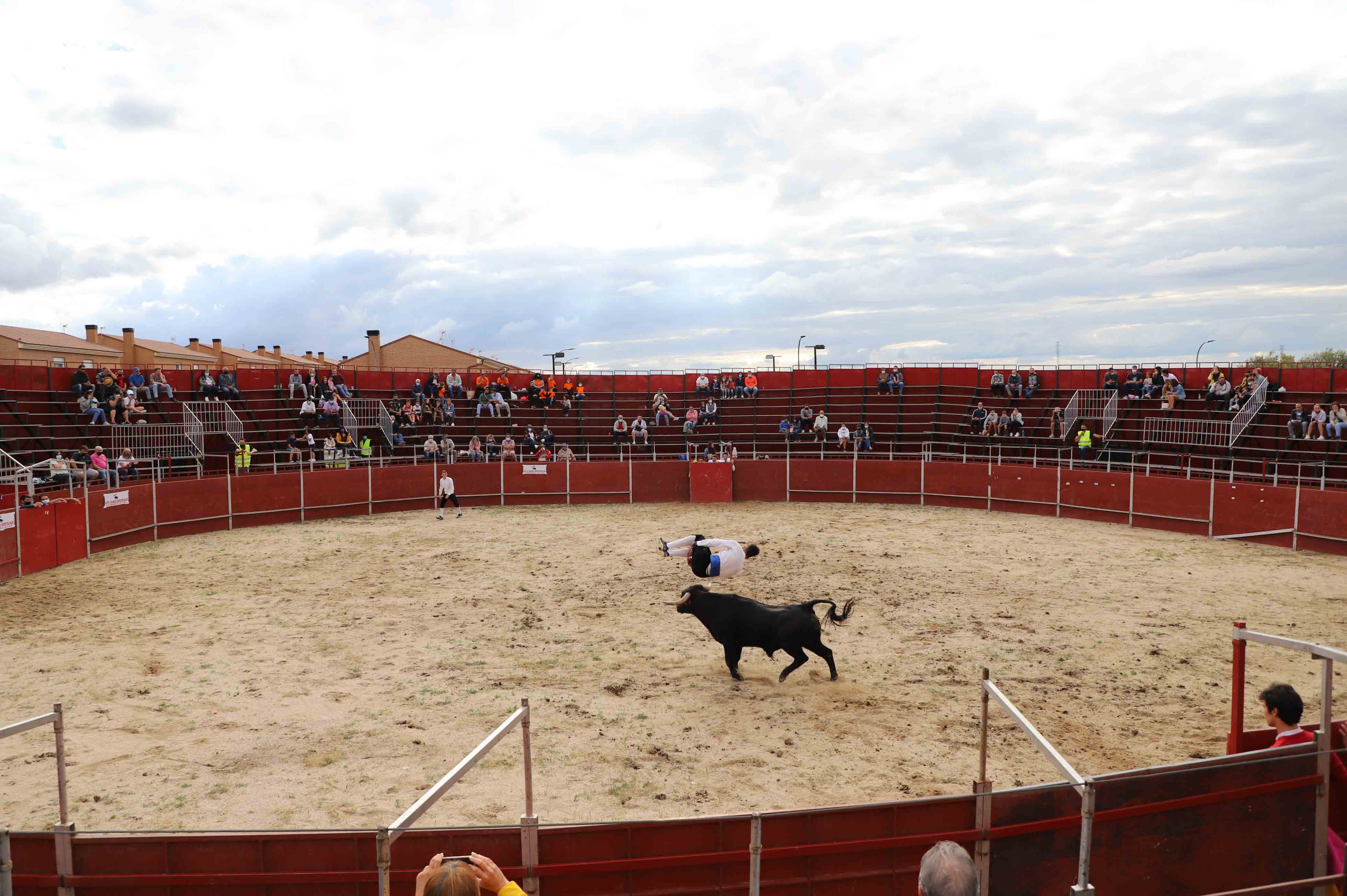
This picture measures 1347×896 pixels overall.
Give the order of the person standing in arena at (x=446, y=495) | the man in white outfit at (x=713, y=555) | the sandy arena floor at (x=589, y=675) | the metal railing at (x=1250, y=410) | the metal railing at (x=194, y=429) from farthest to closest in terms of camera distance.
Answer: the metal railing at (x=194, y=429), the metal railing at (x=1250, y=410), the person standing in arena at (x=446, y=495), the man in white outfit at (x=713, y=555), the sandy arena floor at (x=589, y=675)

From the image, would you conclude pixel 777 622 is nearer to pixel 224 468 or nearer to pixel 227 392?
pixel 224 468

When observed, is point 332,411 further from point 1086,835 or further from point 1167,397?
A: point 1086,835

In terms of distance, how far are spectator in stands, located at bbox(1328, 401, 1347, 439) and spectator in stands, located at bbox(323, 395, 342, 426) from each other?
30.3m

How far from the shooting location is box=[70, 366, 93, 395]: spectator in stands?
24406 millimetres

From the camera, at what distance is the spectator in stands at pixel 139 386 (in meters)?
25.7

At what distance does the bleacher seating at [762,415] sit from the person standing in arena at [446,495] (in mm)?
4262

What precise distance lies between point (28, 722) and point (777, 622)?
7063 mm

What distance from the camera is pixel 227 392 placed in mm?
28547

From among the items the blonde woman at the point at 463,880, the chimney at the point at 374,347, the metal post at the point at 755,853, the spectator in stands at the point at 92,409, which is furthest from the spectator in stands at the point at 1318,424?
the chimney at the point at 374,347

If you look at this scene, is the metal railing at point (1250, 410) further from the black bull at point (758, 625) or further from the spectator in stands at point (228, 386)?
the spectator in stands at point (228, 386)

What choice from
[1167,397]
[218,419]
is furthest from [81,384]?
[1167,397]

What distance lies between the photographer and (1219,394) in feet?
84.9

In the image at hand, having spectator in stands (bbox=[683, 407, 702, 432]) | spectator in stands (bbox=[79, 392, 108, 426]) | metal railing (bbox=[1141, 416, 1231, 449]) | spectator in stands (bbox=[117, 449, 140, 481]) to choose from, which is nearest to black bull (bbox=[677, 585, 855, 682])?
spectator in stands (bbox=[117, 449, 140, 481])

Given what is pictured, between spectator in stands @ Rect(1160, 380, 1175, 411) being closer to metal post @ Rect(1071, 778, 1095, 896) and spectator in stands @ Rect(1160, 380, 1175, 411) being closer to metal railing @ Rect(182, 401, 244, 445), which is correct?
metal post @ Rect(1071, 778, 1095, 896)
